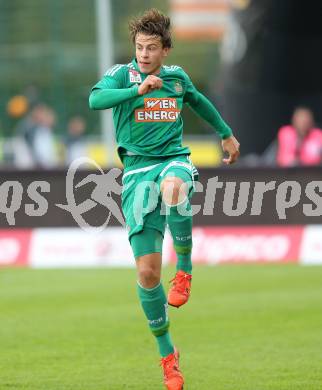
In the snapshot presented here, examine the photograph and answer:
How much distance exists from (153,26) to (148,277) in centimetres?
176

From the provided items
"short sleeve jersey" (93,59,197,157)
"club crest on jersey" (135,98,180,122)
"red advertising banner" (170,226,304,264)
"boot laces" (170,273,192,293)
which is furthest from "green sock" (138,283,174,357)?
"red advertising banner" (170,226,304,264)

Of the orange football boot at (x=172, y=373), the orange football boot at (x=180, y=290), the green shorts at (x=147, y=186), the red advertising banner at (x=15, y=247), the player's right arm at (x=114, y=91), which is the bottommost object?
the red advertising banner at (x=15, y=247)

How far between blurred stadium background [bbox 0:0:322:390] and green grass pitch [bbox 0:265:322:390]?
0.02 m

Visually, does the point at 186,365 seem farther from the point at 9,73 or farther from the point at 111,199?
the point at 9,73

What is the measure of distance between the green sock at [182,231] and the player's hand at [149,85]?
2.81 ft

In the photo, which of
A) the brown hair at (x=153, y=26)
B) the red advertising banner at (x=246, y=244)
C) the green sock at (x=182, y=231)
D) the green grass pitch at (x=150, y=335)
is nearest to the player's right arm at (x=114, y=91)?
the brown hair at (x=153, y=26)

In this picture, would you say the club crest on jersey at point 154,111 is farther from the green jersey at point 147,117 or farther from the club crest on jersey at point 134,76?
the club crest on jersey at point 134,76

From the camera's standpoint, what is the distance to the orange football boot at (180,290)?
7996 mm

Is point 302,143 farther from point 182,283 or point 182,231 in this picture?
point 182,283

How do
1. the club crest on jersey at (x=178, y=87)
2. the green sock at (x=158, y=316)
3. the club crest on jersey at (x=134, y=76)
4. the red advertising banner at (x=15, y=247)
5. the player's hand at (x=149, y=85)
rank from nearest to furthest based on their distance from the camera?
the player's hand at (x=149, y=85), the green sock at (x=158, y=316), the club crest on jersey at (x=134, y=76), the club crest on jersey at (x=178, y=87), the red advertising banner at (x=15, y=247)

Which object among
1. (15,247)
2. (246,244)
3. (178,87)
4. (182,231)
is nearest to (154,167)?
(182,231)

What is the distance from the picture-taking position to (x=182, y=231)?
8352 millimetres

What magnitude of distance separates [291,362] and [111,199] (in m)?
8.18

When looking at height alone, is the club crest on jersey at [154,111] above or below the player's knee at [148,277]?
above
